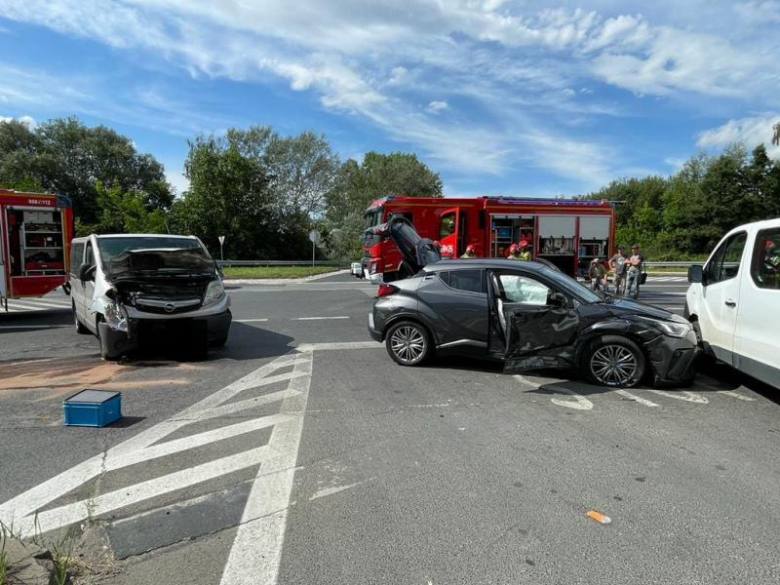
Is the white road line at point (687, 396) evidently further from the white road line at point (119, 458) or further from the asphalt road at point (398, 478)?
the white road line at point (119, 458)

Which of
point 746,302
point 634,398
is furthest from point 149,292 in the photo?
point 746,302

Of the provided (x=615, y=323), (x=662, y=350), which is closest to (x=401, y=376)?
(x=615, y=323)

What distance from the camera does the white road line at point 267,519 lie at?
267 cm

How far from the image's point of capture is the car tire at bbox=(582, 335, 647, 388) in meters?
6.12

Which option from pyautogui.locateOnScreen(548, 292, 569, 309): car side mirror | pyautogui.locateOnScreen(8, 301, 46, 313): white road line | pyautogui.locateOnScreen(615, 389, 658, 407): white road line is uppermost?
pyautogui.locateOnScreen(548, 292, 569, 309): car side mirror

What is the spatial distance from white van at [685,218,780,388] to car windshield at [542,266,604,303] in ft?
4.42

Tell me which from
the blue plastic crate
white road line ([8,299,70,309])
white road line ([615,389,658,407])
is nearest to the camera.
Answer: the blue plastic crate

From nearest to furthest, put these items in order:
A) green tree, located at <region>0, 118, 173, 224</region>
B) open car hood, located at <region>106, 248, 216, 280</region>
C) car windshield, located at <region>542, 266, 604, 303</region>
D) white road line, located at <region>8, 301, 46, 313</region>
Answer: car windshield, located at <region>542, 266, 604, 303</region> < open car hood, located at <region>106, 248, 216, 280</region> < white road line, located at <region>8, 301, 46, 313</region> < green tree, located at <region>0, 118, 173, 224</region>

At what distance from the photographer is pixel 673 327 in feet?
19.9

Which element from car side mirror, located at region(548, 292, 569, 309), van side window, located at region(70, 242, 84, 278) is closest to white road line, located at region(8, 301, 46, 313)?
van side window, located at region(70, 242, 84, 278)

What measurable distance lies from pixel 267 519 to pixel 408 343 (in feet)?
14.3

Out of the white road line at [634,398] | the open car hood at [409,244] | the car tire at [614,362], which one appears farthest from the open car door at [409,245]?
the white road line at [634,398]

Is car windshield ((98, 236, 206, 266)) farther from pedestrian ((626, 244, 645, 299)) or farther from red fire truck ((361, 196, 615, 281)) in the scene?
pedestrian ((626, 244, 645, 299))

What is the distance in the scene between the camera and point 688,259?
4069 cm
